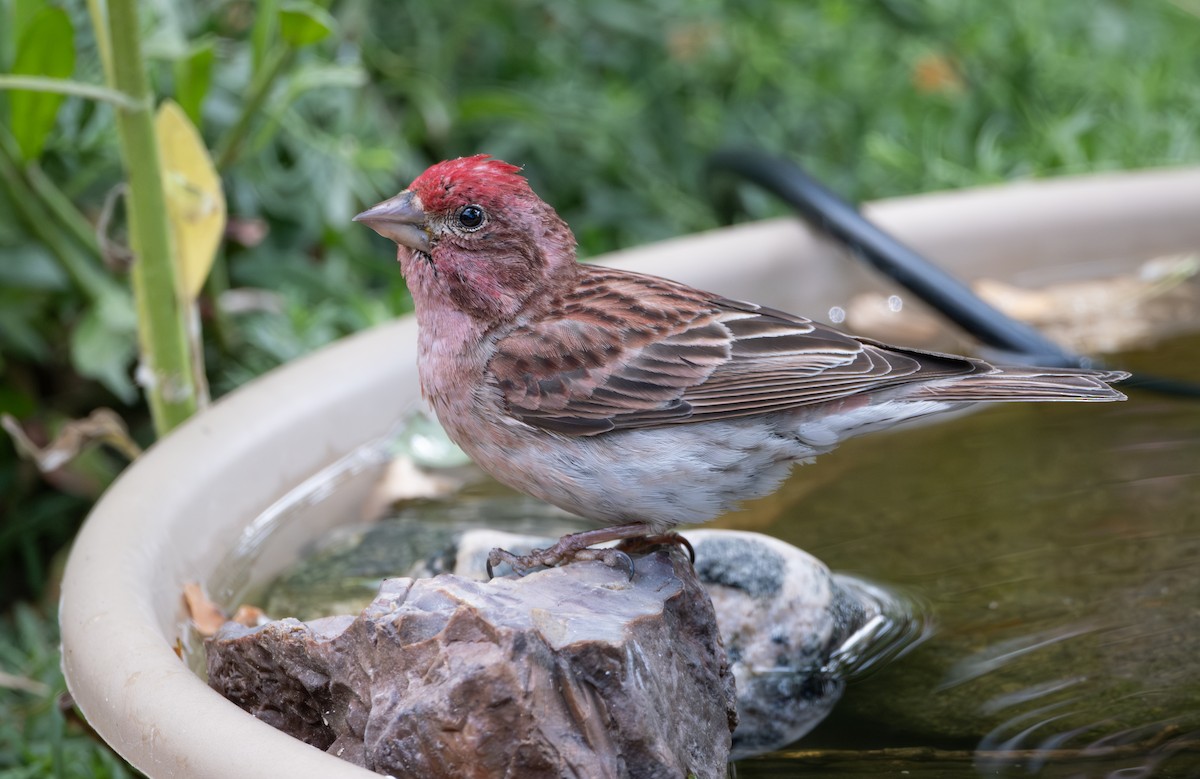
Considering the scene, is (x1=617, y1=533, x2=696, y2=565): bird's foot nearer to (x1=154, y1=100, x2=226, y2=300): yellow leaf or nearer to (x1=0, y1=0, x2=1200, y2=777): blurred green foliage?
(x1=154, y1=100, x2=226, y2=300): yellow leaf

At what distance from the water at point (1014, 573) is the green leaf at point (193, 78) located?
52.3 inches

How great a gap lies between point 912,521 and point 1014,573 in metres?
0.37

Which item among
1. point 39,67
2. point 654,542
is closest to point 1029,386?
point 654,542

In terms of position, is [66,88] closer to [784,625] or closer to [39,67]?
[39,67]

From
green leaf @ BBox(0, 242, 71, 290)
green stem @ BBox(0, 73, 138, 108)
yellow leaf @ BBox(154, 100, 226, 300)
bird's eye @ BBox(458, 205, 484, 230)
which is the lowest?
green leaf @ BBox(0, 242, 71, 290)

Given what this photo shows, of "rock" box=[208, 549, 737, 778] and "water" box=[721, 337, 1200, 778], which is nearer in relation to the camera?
"rock" box=[208, 549, 737, 778]

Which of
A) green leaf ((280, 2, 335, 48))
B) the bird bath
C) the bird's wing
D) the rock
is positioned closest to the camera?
the rock

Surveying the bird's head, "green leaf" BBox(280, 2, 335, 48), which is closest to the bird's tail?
the bird's head

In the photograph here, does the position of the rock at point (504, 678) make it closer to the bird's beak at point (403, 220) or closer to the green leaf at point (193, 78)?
the bird's beak at point (403, 220)

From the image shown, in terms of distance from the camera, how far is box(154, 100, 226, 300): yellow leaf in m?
3.64

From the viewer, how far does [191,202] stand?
3.66 metres

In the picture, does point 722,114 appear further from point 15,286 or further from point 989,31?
point 15,286

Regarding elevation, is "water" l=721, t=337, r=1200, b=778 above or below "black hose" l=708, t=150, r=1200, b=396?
below

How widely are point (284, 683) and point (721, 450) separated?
3.27 feet
